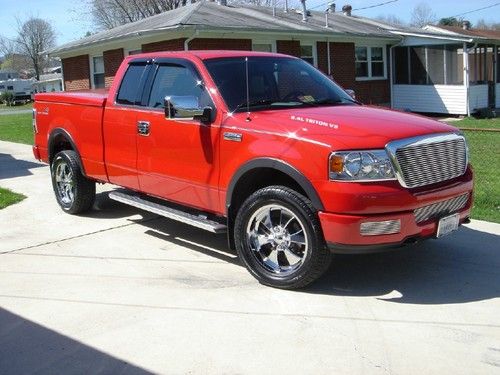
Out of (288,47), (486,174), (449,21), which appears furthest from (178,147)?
(449,21)

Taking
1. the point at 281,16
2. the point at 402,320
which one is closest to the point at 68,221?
the point at 402,320

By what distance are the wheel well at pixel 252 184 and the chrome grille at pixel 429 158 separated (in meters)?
0.83

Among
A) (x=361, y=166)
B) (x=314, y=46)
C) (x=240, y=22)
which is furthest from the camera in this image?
(x=314, y=46)

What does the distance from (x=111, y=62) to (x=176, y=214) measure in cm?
1834

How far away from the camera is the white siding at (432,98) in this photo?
23.5 metres

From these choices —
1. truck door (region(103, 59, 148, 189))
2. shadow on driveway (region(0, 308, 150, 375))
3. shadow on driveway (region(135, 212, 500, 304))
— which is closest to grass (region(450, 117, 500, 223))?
shadow on driveway (region(135, 212, 500, 304))

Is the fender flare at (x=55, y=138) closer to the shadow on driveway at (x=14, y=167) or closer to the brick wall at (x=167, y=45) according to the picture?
the shadow on driveway at (x=14, y=167)

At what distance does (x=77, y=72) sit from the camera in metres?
25.9

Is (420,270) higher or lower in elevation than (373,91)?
lower

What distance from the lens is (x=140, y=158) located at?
6.25 meters

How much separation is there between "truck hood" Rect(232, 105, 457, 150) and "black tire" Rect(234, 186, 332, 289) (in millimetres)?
497

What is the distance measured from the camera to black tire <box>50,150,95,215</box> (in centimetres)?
750

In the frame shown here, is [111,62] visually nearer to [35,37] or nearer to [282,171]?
[282,171]

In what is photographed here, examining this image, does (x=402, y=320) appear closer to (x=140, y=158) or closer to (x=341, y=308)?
(x=341, y=308)
